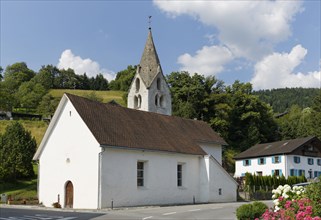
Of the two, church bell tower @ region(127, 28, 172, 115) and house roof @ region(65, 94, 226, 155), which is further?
church bell tower @ region(127, 28, 172, 115)

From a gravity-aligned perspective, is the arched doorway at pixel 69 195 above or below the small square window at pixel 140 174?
below

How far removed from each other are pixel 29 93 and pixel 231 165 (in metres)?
59.0

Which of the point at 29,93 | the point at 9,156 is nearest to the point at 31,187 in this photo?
the point at 9,156

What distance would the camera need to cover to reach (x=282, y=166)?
57.4 metres

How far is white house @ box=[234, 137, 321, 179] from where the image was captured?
57375mm

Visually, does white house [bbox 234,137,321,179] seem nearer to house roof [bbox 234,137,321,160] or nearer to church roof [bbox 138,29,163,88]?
house roof [bbox 234,137,321,160]

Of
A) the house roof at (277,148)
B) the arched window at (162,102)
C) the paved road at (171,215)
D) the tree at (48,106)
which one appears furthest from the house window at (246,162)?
the tree at (48,106)

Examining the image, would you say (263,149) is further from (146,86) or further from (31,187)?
(31,187)

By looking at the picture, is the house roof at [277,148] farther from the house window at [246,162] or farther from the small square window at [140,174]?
the small square window at [140,174]

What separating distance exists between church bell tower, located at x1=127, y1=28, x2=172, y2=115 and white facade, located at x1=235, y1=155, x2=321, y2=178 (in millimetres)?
20172

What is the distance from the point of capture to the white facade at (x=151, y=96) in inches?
1809

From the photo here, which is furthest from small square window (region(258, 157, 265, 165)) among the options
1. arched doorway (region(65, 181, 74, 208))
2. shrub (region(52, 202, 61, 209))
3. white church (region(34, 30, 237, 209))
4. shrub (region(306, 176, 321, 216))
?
shrub (region(306, 176, 321, 216))

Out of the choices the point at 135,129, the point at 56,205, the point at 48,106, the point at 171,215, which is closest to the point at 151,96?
the point at 135,129

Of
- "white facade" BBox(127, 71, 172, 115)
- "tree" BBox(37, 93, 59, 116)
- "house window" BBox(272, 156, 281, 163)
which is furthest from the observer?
"tree" BBox(37, 93, 59, 116)
